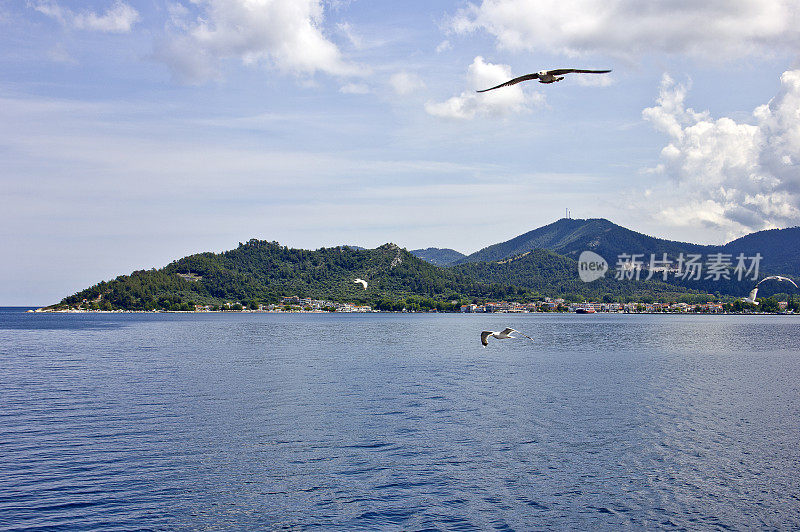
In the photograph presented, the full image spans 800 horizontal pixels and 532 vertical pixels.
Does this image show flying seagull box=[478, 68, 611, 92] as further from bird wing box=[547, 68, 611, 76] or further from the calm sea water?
the calm sea water

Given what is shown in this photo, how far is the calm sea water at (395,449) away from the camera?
22.4 metres

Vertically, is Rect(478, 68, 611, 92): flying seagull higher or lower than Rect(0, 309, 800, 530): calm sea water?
higher

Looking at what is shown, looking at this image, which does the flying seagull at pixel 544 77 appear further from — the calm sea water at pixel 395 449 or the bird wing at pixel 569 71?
the calm sea water at pixel 395 449

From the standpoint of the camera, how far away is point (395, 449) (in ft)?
99.7

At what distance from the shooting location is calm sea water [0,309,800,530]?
22.4m

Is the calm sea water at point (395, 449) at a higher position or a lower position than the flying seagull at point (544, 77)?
lower

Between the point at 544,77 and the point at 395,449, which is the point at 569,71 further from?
the point at 395,449

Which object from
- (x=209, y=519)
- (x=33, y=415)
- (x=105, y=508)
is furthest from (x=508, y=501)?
(x=33, y=415)

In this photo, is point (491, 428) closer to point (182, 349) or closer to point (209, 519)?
point (209, 519)

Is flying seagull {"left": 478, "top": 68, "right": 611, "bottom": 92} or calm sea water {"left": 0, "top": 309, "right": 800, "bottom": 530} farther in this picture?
calm sea water {"left": 0, "top": 309, "right": 800, "bottom": 530}

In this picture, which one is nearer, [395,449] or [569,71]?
[569,71]

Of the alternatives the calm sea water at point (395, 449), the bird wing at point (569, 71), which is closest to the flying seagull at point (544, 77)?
the bird wing at point (569, 71)

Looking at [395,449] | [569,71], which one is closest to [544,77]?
[569,71]

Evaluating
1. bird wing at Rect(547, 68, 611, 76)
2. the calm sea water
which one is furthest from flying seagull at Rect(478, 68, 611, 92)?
the calm sea water
